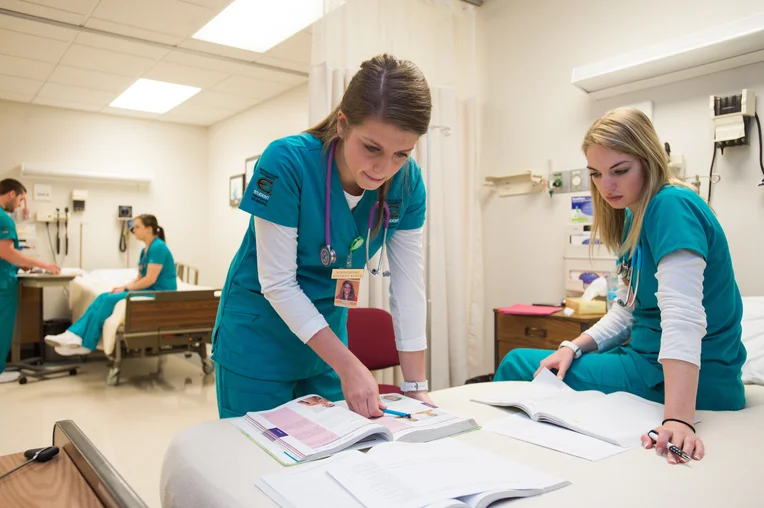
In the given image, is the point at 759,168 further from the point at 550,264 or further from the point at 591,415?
the point at 591,415

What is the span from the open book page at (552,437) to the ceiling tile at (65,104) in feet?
19.9

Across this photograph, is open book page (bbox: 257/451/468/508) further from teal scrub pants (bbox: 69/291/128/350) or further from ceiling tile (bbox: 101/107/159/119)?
ceiling tile (bbox: 101/107/159/119)

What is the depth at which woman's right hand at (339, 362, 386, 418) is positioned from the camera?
1188 millimetres

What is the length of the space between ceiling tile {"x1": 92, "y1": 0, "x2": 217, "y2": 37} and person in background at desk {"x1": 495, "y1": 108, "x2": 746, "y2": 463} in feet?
10.2

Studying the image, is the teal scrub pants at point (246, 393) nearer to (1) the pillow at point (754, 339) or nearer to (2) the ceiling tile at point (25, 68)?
(1) the pillow at point (754, 339)

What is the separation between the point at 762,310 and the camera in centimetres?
212

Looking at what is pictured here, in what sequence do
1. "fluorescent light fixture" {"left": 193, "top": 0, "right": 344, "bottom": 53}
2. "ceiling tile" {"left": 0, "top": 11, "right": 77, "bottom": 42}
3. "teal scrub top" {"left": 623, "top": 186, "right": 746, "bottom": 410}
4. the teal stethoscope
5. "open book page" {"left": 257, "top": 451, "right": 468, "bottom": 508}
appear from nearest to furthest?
"open book page" {"left": 257, "top": 451, "right": 468, "bottom": 508}, "teal scrub top" {"left": 623, "top": 186, "right": 746, "bottom": 410}, the teal stethoscope, "fluorescent light fixture" {"left": 193, "top": 0, "right": 344, "bottom": 53}, "ceiling tile" {"left": 0, "top": 11, "right": 77, "bottom": 42}

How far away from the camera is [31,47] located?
4305 millimetres

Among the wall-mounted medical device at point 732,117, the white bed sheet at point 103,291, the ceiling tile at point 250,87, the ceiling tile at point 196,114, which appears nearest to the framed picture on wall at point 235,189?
the ceiling tile at point 196,114

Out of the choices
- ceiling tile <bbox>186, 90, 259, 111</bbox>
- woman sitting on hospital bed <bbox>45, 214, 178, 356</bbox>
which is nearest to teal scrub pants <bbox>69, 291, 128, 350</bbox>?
woman sitting on hospital bed <bbox>45, 214, 178, 356</bbox>

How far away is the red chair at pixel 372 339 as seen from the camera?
2355 millimetres

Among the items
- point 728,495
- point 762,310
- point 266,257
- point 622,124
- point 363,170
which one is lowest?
point 728,495

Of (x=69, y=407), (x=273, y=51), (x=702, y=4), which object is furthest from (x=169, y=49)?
(x=702, y=4)

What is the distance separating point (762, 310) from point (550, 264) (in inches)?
53.6
